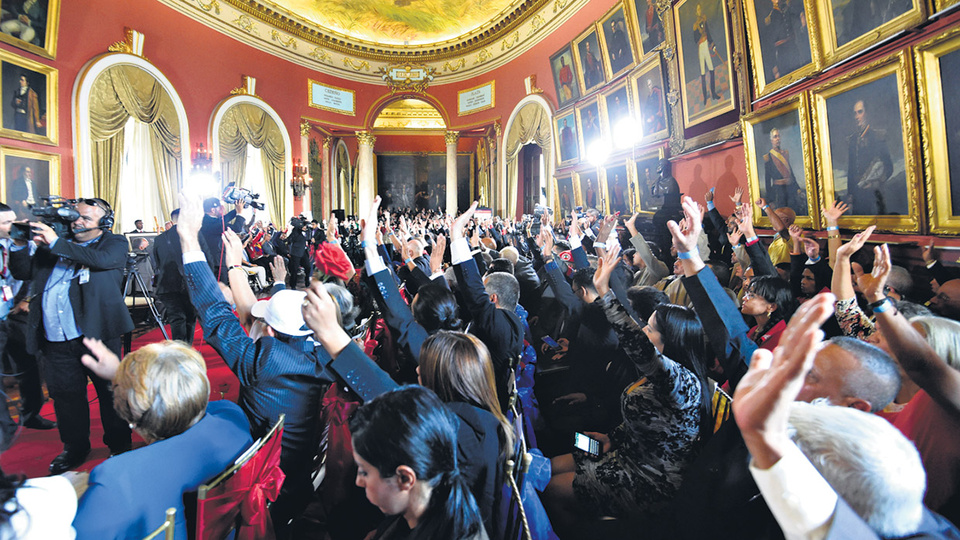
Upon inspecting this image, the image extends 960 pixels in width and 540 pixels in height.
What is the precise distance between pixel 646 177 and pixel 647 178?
48 millimetres

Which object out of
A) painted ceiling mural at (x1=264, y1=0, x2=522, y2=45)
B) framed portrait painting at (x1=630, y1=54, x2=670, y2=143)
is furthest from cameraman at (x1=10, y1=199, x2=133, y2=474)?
painted ceiling mural at (x1=264, y1=0, x2=522, y2=45)

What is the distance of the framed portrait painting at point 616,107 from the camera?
9.27m

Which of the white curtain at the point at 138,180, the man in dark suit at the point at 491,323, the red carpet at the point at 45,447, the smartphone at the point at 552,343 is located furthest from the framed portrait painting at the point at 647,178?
the white curtain at the point at 138,180

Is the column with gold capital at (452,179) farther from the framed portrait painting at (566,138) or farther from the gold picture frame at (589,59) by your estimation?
the gold picture frame at (589,59)

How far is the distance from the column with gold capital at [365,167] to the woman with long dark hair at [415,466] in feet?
62.1

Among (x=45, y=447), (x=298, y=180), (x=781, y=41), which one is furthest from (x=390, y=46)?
(x=45, y=447)

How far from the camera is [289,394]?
6.54 ft

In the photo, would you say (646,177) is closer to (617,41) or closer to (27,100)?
(617,41)

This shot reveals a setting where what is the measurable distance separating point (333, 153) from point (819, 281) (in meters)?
19.8

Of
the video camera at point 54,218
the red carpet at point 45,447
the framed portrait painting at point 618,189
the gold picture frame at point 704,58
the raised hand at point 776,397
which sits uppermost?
the gold picture frame at point 704,58

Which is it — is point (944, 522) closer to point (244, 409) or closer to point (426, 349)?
point (426, 349)

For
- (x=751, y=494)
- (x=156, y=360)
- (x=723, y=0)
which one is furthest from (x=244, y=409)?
(x=723, y=0)

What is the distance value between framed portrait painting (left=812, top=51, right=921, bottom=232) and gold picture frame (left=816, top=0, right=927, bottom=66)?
0.23 meters

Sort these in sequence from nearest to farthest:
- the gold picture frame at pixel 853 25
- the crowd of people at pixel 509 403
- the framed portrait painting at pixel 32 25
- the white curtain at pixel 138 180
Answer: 1. the crowd of people at pixel 509 403
2. the gold picture frame at pixel 853 25
3. the framed portrait painting at pixel 32 25
4. the white curtain at pixel 138 180
